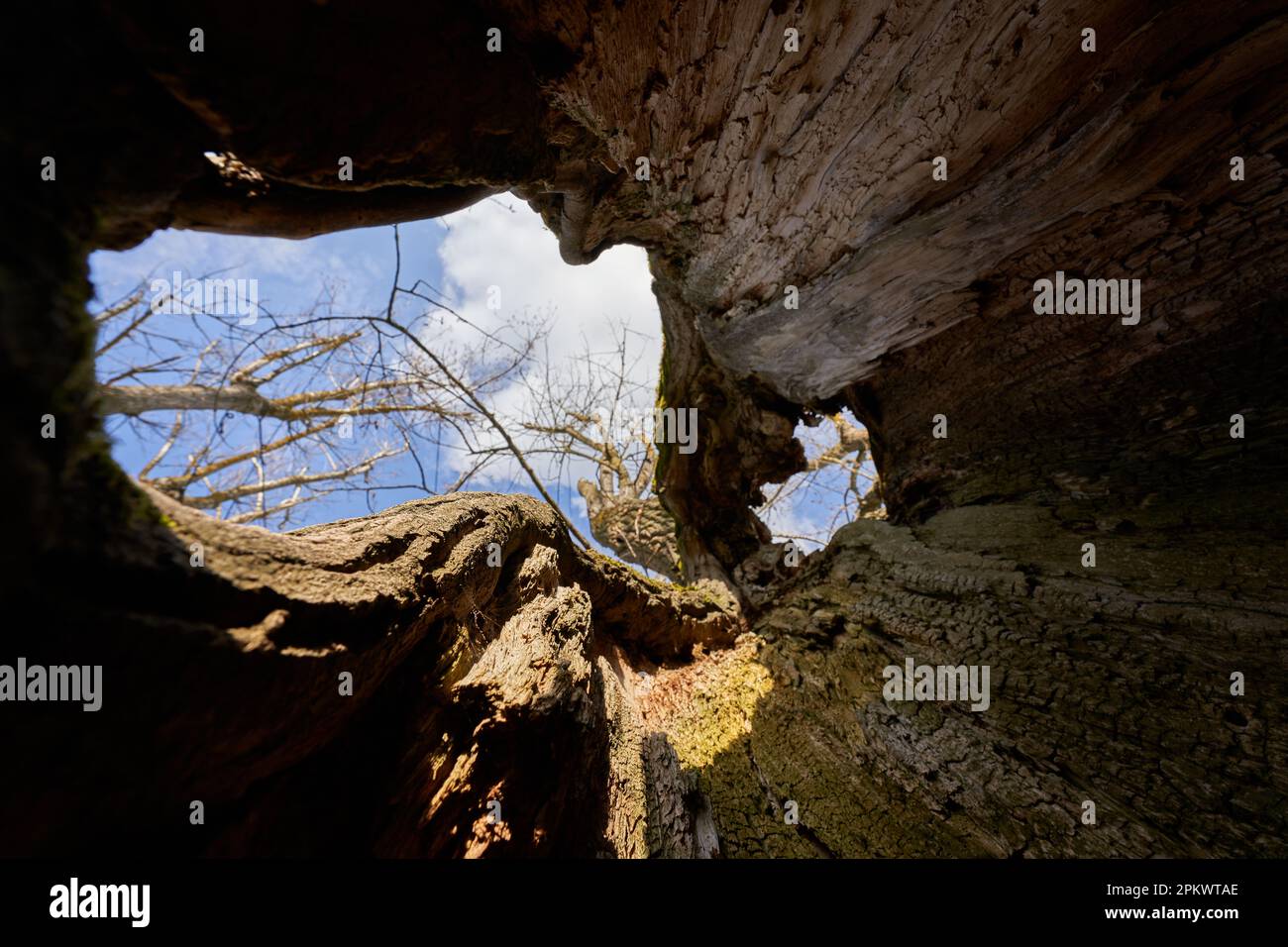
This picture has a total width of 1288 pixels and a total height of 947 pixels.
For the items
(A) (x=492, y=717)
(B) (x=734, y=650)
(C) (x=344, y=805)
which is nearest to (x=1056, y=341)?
(B) (x=734, y=650)

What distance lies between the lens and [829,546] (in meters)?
3.43

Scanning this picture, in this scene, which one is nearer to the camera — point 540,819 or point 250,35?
point 250,35

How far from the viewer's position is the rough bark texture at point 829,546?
0.85 m

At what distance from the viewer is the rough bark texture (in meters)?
0.85
